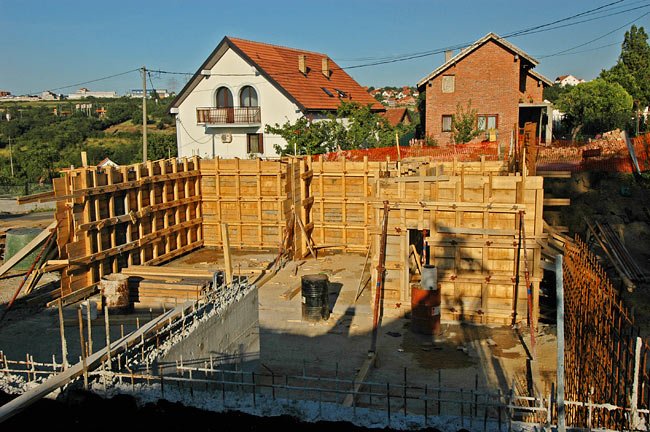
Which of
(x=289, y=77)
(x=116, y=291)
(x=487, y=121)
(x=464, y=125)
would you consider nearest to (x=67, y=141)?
(x=289, y=77)

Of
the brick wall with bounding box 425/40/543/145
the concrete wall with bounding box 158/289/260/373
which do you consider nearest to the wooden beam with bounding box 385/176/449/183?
the concrete wall with bounding box 158/289/260/373

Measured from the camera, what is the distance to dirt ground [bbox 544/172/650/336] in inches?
839

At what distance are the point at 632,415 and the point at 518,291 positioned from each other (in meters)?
8.27

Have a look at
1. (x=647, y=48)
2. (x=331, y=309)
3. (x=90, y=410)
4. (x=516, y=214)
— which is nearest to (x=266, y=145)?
(x=331, y=309)

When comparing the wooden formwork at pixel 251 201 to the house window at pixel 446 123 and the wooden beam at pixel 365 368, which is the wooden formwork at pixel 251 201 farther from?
the house window at pixel 446 123

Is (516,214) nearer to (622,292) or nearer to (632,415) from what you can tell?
(622,292)

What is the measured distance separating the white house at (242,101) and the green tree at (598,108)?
775 inches

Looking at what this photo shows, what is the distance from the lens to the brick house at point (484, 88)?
1432 inches

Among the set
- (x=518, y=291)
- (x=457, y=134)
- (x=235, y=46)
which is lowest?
(x=518, y=291)

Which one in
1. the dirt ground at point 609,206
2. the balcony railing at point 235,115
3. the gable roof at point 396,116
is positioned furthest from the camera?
the gable roof at point 396,116

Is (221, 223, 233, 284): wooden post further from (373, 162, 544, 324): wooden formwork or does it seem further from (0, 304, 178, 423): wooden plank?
(373, 162, 544, 324): wooden formwork

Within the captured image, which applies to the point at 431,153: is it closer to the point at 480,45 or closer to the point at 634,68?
the point at 480,45

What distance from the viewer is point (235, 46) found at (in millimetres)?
35250

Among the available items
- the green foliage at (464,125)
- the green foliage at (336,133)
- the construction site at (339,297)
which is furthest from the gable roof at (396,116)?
the construction site at (339,297)
